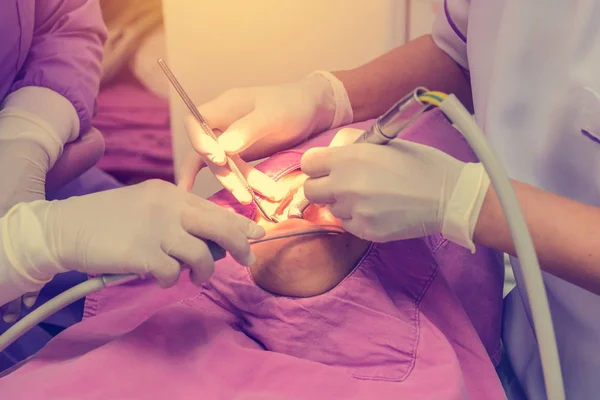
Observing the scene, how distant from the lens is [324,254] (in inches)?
34.1

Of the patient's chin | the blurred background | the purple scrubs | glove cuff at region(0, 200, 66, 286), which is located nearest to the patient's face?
the patient's chin

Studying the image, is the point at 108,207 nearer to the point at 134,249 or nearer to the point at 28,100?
the point at 134,249

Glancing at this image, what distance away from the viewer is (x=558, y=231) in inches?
28.7

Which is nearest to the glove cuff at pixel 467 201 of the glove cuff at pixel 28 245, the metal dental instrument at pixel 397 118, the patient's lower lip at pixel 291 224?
the metal dental instrument at pixel 397 118

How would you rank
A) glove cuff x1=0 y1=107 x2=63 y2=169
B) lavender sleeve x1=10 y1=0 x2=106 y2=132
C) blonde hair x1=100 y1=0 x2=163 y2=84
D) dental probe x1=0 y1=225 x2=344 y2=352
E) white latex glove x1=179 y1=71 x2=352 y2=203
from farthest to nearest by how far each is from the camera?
blonde hair x1=100 y1=0 x2=163 y2=84, lavender sleeve x1=10 y1=0 x2=106 y2=132, glove cuff x1=0 y1=107 x2=63 y2=169, white latex glove x1=179 y1=71 x2=352 y2=203, dental probe x1=0 y1=225 x2=344 y2=352

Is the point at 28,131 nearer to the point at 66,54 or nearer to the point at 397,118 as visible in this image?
the point at 66,54

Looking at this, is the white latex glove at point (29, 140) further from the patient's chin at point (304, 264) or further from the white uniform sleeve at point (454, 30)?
the white uniform sleeve at point (454, 30)

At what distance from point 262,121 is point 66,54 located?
0.52m

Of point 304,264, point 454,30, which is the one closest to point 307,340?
point 304,264

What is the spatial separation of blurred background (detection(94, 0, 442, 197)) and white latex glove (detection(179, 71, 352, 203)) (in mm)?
334

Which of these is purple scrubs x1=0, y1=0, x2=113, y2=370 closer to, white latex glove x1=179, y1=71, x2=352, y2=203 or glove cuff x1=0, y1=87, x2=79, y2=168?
glove cuff x1=0, y1=87, x2=79, y2=168

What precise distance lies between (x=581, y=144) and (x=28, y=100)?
1.00 meters

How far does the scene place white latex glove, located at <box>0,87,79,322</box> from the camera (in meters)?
1.02

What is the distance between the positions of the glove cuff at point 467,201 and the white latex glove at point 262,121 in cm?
31
